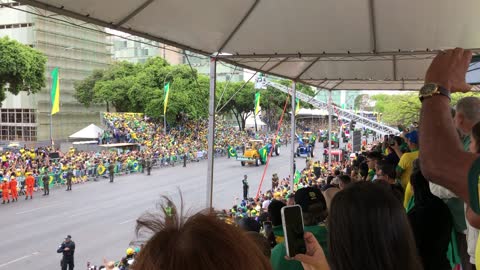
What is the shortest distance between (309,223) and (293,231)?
3.85ft

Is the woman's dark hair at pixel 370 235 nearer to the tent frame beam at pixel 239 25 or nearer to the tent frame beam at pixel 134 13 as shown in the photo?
the tent frame beam at pixel 134 13

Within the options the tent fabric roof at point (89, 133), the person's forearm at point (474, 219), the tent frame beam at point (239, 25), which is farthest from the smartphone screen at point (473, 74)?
the tent fabric roof at point (89, 133)

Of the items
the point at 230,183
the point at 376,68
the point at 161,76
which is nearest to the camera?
the point at 376,68

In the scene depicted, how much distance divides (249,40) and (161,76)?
36.0 m

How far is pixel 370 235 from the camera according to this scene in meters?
1.24

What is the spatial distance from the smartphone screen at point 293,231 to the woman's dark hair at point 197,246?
50cm

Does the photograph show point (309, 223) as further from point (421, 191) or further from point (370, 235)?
point (370, 235)

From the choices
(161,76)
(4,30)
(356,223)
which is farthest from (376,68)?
(4,30)

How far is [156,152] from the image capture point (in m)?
29.0

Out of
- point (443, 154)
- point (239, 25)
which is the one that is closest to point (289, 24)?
point (239, 25)

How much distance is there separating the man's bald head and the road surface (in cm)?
416

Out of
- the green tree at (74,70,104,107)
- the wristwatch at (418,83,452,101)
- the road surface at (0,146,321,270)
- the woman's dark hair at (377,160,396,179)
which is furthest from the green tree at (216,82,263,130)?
the wristwatch at (418,83,452,101)

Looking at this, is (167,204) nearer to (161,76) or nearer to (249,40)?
(249,40)

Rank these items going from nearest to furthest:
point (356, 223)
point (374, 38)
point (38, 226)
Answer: point (356, 223), point (374, 38), point (38, 226)
